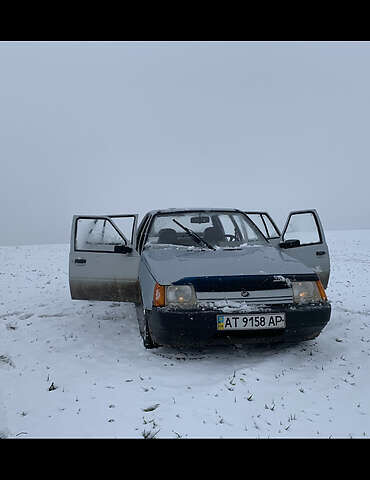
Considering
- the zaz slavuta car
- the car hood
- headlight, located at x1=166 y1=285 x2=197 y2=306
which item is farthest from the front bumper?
the car hood

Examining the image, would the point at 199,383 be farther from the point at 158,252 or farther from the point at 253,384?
the point at 158,252

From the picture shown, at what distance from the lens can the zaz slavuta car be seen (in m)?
3.47

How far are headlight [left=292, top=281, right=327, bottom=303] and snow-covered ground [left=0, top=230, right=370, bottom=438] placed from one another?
67cm

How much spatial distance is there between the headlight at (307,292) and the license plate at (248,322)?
0.34 metres

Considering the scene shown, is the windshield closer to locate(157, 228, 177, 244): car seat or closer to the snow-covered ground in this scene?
locate(157, 228, 177, 244): car seat

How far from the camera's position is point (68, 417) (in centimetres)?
275

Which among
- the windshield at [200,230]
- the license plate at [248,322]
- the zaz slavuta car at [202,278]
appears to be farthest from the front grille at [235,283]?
the windshield at [200,230]

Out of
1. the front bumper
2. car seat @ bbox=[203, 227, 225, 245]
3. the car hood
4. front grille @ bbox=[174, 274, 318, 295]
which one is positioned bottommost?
the front bumper

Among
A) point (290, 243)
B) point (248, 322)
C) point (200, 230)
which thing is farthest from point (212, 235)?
point (248, 322)

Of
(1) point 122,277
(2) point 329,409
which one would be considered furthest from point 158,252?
(2) point 329,409

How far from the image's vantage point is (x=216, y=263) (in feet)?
13.0

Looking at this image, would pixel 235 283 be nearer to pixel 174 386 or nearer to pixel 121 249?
pixel 174 386
